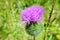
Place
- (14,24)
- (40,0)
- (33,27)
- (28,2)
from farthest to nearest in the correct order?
(40,0) < (28,2) < (14,24) < (33,27)

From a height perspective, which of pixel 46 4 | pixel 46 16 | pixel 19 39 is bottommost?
pixel 19 39

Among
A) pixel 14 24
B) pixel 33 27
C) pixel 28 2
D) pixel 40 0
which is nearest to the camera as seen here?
pixel 33 27

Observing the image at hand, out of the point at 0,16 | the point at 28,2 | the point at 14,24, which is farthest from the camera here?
the point at 28,2

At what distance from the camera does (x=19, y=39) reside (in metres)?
1.65

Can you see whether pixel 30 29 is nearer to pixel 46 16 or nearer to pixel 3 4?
pixel 46 16

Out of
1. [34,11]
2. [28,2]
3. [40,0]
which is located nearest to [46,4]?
[40,0]

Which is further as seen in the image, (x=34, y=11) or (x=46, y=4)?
(x=46, y=4)

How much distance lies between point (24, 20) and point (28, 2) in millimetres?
705

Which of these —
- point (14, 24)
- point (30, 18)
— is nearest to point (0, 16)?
point (14, 24)

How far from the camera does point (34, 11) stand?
46.6 inches

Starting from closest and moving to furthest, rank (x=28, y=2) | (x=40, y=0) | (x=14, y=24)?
(x=14, y=24) < (x=28, y=2) < (x=40, y=0)

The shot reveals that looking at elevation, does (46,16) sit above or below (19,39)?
above

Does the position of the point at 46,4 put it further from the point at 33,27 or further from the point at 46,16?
the point at 33,27

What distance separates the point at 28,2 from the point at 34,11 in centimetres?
A: 68
